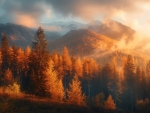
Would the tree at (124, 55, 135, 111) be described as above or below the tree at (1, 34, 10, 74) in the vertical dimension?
below

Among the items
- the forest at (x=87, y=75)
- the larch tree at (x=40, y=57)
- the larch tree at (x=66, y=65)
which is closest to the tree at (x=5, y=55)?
the forest at (x=87, y=75)

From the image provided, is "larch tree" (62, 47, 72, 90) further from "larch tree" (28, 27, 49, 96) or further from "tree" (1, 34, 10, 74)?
"larch tree" (28, 27, 49, 96)

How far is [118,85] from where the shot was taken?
3009 inches

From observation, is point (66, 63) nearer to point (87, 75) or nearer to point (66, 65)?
point (66, 65)

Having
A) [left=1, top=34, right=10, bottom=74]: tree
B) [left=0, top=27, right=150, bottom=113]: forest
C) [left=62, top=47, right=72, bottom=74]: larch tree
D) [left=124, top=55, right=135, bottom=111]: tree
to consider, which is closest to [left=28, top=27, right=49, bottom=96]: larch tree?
[left=0, top=27, right=150, bottom=113]: forest

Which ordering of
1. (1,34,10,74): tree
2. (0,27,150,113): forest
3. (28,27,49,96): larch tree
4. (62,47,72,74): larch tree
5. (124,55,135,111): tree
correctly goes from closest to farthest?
(28,27,49,96): larch tree → (0,27,150,113): forest → (124,55,135,111): tree → (1,34,10,74): tree → (62,47,72,74): larch tree

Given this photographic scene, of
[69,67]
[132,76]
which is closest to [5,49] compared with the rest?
[69,67]

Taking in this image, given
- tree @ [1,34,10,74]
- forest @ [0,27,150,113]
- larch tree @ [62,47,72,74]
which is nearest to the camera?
forest @ [0,27,150,113]

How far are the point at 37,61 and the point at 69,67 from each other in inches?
1370

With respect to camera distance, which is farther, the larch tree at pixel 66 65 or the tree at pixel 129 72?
the larch tree at pixel 66 65

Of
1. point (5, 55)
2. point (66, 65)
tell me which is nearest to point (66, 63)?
point (66, 65)

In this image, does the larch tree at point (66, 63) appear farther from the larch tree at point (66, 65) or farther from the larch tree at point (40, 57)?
the larch tree at point (40, 57)

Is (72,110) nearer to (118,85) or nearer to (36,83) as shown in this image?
(36,83)

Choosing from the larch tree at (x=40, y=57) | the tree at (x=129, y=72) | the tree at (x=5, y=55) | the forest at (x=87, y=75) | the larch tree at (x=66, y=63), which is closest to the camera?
the larch tree at (x=40, y=57)
